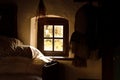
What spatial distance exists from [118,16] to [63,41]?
9.18ft

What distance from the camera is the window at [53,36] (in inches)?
215

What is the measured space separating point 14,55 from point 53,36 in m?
0.94

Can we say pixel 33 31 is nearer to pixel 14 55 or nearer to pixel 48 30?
pixel 48 30

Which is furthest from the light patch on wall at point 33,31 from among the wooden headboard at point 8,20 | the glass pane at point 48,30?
the wooden headboard at point 8,20

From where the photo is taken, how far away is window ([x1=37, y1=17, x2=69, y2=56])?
545 cm

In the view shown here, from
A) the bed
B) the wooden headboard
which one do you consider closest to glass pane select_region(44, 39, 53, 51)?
the bed

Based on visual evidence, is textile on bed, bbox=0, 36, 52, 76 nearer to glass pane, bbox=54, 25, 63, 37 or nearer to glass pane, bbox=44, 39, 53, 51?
glass pane, bbox=44, 39, 53, 51

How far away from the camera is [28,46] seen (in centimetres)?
488

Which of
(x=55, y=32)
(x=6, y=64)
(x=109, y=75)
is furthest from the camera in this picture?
(x=55, y=32)

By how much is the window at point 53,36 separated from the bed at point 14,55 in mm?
418

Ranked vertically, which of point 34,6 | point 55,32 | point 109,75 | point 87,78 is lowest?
point 87,78

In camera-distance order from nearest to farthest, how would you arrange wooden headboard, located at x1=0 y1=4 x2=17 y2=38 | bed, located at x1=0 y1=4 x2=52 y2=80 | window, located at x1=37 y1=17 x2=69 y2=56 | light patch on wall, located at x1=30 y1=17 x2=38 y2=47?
bed, located at x1=0 y1=4 x2=52 y2=80 < wooden headboard, located at x1=0 y1=4 x2=17 y2=38 < light patch on wall, located at x1=30 y1=17 x2=38 y2=47 < window, located at x1=37 y1=17 x2=69 y2=56

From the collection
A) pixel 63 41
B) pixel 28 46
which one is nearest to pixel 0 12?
pixel 28 46

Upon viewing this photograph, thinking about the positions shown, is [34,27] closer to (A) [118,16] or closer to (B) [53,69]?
(B) [53,69]
